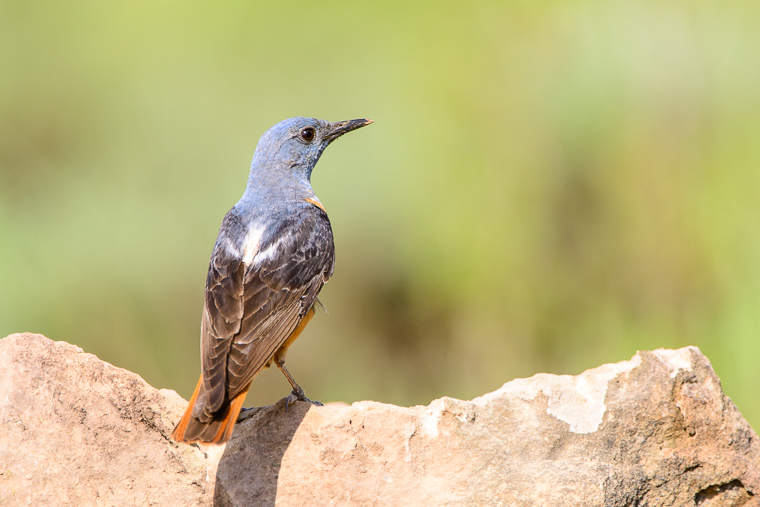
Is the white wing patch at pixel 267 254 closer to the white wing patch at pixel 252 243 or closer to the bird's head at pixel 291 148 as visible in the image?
the white wing patch at pixel 252 243

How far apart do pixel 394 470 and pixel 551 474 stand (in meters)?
0.78

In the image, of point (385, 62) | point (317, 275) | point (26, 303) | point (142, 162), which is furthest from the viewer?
point (385, 62)

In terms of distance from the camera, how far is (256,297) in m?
4.13

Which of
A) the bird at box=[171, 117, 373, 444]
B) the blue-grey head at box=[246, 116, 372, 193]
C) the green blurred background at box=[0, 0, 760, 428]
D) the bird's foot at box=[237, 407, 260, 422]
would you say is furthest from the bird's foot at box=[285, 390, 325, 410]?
the green blurred background at box=[0, 0, 760, 428]

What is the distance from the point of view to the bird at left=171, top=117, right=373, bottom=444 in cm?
361

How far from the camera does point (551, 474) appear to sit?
11.5 ft

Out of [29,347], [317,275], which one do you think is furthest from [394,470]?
[29,347]

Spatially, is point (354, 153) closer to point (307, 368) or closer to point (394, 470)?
point (307, 368)

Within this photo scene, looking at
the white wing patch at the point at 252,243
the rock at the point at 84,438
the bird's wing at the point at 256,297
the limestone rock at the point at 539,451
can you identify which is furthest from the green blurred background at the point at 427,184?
the rock at the point at 84,438

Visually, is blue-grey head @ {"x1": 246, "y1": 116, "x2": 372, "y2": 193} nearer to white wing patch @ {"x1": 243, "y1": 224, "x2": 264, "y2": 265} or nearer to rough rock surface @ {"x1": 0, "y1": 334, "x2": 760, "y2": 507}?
white wing patch @ {"x1": 243, "y1": 224, "x2": 264, "y2": 265}

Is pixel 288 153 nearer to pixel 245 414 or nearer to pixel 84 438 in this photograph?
pixel 245 414

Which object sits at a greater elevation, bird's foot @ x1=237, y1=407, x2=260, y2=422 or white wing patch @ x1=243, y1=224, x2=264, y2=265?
white wing patch @ x1=243, y1=224, x2=264, y2=265

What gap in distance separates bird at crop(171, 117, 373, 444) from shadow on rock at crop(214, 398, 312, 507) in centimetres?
16

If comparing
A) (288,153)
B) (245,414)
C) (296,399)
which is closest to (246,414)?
(245,414)
